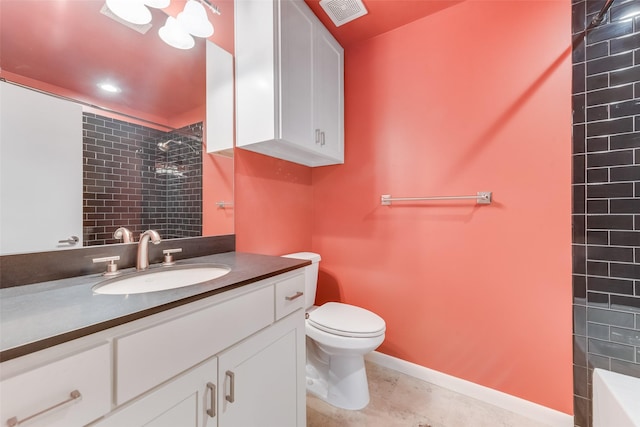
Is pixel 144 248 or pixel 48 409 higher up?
pixel 144 248

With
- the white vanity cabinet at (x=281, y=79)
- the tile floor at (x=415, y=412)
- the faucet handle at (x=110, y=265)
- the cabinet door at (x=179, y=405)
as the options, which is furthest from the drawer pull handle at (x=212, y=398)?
the white vanity cabinet at (x=281, y=79)

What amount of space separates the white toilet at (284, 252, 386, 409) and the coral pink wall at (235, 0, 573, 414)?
415 millimetres

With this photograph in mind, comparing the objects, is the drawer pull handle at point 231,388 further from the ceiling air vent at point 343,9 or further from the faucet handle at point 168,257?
the ceiling air vent at point 343,9

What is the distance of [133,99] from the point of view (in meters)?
1.09

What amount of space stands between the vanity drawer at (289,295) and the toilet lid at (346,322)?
37 centimetres

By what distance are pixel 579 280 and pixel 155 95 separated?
2.24 metres

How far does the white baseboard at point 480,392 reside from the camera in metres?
1.30

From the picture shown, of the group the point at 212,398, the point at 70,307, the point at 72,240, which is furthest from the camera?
the point at 72,240

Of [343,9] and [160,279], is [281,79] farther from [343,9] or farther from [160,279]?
[160,279]

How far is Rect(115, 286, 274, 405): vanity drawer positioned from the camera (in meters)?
0.57

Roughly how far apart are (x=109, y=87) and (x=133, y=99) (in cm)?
8

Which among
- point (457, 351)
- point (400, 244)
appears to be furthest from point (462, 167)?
point (457, 351)

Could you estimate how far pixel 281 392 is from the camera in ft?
3.27

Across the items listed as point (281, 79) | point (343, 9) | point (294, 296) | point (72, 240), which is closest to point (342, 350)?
point (294, 296)
